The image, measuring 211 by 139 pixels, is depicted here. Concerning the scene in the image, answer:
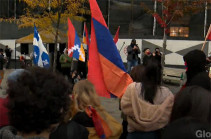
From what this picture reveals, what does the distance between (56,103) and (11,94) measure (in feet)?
0.84

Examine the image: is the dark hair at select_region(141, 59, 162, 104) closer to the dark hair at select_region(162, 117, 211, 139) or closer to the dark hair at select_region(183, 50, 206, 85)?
the dark hair at select_region(183, 50, 206, 85)

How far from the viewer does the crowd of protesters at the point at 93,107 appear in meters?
1.83

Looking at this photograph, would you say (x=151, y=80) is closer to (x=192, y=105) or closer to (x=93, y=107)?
(x=93, y=107)

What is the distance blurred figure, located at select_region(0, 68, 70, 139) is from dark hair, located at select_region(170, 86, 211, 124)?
802mm

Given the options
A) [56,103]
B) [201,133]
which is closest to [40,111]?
[56,103]

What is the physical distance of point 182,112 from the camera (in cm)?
229

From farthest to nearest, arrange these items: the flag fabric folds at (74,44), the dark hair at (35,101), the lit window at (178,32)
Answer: the lit window at (178,32) → the flag fabric folds at (74,44) → the dark hair at (35,101)

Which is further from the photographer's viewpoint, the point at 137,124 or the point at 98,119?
the point at 137,124

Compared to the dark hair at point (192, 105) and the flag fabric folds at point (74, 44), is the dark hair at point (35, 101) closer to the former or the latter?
the dark hair at point (192, 105)

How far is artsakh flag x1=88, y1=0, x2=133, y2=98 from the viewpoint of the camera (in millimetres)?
5023

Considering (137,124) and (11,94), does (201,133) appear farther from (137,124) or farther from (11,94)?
(137,124)

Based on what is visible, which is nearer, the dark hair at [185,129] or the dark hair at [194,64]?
the dark hair at [185,129]

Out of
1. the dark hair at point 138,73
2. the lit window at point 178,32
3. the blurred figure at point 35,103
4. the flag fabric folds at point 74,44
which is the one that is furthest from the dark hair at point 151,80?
the lit window at point 178,32

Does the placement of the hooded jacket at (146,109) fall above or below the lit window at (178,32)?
below
